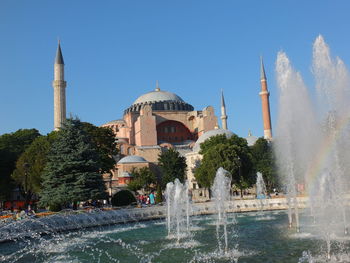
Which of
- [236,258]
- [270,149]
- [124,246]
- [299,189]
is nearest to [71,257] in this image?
[124,246]

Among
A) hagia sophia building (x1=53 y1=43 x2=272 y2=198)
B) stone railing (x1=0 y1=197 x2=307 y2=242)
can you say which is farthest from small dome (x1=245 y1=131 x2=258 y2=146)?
stone railing (x1=0 y1=197 x2=307 y2=242)

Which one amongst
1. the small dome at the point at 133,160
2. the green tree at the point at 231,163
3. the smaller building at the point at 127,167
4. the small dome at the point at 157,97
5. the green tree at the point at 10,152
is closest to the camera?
the green tree at the point at 231,163

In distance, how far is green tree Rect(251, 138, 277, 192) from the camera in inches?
1348

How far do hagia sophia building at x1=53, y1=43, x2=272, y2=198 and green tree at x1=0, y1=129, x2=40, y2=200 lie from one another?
17.3 feet

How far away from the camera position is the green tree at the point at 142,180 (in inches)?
1458

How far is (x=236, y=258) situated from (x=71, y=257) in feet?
12.7

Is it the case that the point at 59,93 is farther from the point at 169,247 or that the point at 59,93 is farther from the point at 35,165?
the point at 169,247

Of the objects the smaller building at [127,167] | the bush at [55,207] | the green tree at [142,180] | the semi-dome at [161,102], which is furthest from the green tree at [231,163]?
the semi-dome at [161,102]

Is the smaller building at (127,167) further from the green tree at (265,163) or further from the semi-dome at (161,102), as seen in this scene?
the green tree at (265,163)

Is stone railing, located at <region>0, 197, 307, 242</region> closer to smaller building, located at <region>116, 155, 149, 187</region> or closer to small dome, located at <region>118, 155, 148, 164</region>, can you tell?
smaller building, located at <region>116, 155, 149, 187</region>

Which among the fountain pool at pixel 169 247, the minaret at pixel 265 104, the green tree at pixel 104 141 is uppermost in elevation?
the minaret at pixel 265 104

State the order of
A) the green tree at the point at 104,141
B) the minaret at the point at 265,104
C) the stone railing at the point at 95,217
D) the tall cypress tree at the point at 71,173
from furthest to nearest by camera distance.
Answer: the minaret at the point at 265,104
the green tree at the point at 104,141
the tall cypress tree at the point at 71,173
the stone railing at the point at 95,217

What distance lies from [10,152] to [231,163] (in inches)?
813

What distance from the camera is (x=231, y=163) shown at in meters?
29.2
